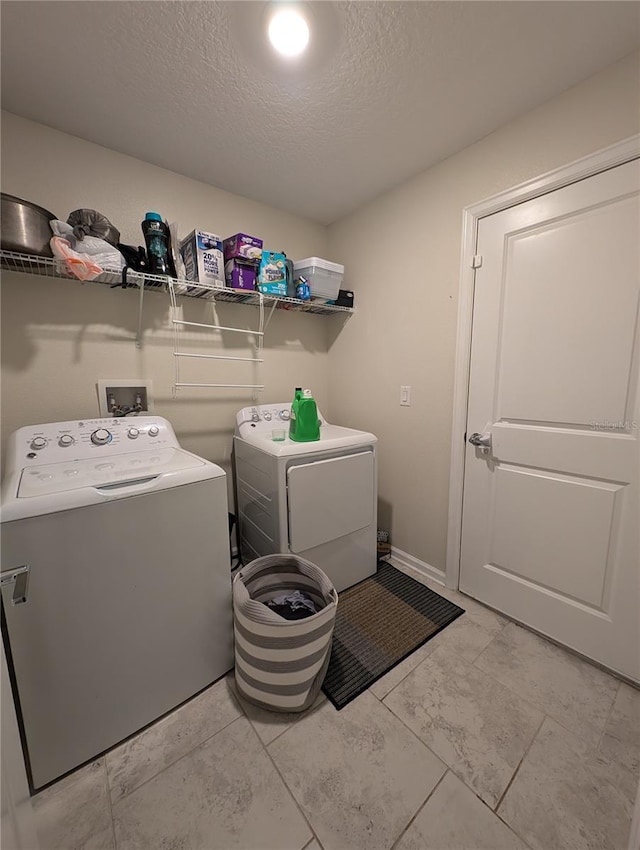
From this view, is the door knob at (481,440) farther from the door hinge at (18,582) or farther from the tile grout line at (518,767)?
the door hinge at (18,582)

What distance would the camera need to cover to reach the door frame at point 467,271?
1269mm

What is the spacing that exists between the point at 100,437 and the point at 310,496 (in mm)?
1023

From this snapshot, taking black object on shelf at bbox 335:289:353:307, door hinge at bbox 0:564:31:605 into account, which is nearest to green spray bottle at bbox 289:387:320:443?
black object on shelf at bbox 335:289:353:307

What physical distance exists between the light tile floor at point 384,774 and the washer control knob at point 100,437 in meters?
Answer: 1.14

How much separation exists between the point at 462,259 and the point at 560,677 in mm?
2030

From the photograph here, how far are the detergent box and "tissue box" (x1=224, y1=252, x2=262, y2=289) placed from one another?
57 millimetres

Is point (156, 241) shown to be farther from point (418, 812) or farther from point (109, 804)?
point (418, 812)

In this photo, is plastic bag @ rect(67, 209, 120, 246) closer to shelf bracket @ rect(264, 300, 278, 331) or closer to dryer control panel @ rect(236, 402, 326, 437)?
shelf bracket @ rect(264, 300, 278, 331)

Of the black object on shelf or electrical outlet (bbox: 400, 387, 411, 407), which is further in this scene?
the black object on shelf

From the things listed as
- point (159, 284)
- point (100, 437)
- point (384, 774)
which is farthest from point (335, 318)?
point (384, 774)

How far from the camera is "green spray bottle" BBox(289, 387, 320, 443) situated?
1756 mm

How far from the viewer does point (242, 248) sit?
5.88 ft

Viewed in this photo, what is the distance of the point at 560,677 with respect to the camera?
1.38 meters

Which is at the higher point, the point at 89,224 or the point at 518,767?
the point at 89,224
